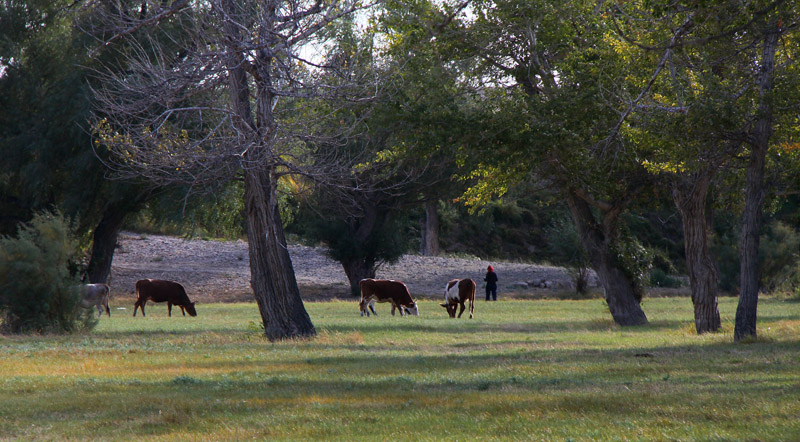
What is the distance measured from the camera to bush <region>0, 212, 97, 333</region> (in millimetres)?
19875

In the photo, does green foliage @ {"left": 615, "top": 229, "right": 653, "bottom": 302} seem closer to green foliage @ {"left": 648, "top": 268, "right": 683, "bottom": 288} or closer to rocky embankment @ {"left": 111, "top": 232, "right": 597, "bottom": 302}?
rocky embankment @ {"left": 111, "top": 232, "right": 597, "bottom": 302}

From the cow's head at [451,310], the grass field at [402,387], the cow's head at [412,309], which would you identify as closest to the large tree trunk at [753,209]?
the grass field at [402,387]

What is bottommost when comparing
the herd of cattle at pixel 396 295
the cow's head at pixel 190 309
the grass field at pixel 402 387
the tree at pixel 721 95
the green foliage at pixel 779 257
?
the cow's head at pixel 190 309

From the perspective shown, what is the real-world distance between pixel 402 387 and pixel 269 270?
908 cm

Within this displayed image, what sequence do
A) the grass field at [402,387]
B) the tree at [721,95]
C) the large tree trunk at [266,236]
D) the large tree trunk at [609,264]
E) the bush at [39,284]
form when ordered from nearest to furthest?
1. the grass field at [402,387]
2. the tree at [721,95]
3. the large tree trunk at [266,236]
4. the bush at [39,284]
5. the large tree trunk at [609,264]

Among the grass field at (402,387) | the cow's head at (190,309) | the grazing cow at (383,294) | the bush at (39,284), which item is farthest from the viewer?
the cow's head at (190,309)

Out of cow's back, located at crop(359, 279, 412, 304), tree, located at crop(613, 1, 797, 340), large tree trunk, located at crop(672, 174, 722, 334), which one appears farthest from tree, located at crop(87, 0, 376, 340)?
cow's back, located at crop(359, 279, 412, 304)

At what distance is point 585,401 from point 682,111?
7.32 meters

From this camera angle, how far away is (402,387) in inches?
420

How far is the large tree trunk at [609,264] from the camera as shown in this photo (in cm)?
2383

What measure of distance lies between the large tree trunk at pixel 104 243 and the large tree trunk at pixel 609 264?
17.7 m

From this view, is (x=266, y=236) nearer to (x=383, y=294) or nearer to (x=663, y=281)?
(x=383, y=294)

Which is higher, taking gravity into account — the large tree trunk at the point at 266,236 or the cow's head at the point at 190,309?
the large tree trunk at the point at 266,236

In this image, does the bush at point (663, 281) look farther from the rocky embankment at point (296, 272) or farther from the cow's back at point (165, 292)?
the cow's back at point (165, 292)
